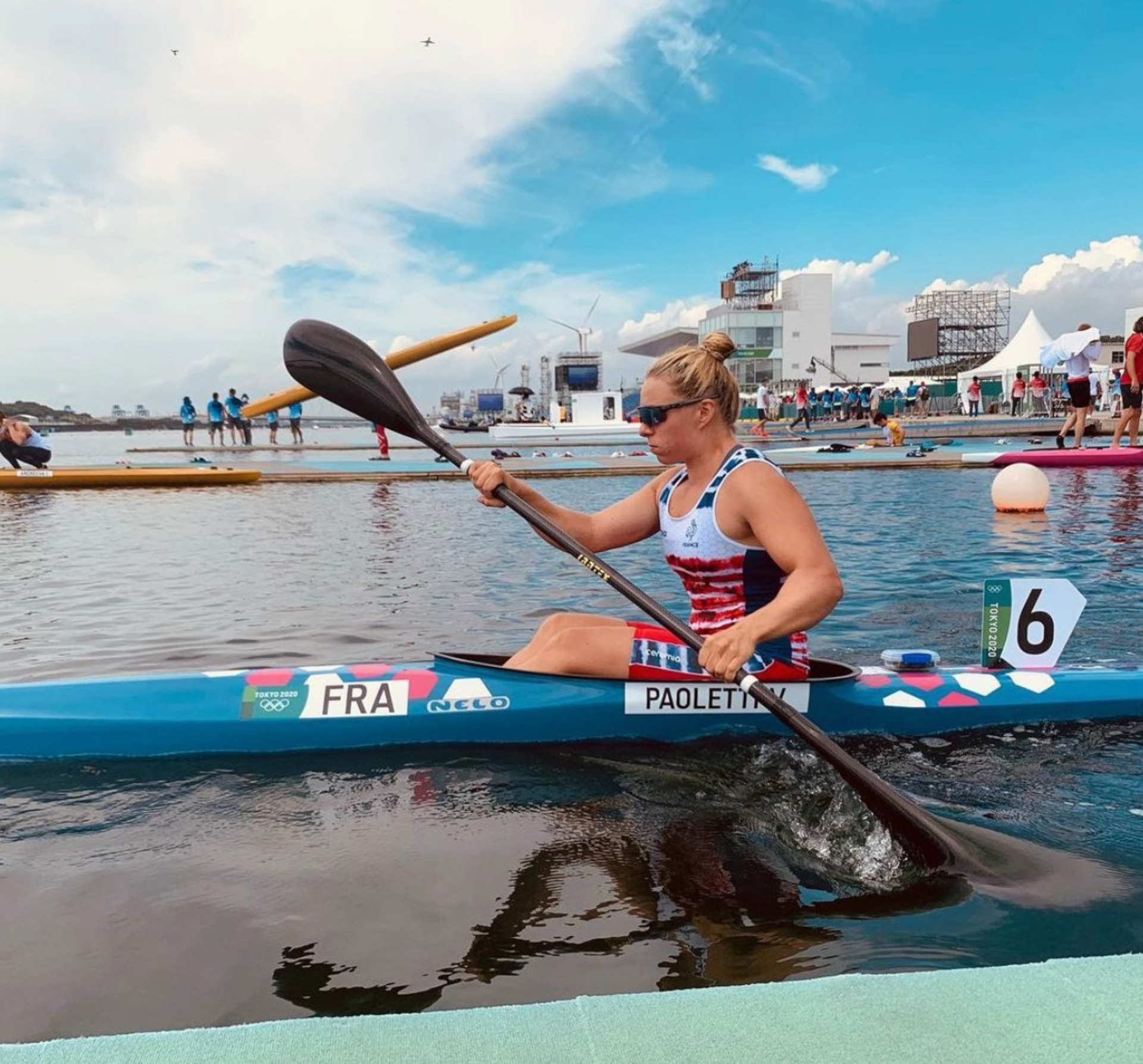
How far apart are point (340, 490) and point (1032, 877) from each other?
610 inches

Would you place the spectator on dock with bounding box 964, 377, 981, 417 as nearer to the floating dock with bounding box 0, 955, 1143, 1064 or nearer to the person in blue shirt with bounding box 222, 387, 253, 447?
the person in blue shirt with bounding box 222, 387, 253, 447

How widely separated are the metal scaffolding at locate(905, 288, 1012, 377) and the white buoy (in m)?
77.4

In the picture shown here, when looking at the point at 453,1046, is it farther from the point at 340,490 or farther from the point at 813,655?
the point at 340,490

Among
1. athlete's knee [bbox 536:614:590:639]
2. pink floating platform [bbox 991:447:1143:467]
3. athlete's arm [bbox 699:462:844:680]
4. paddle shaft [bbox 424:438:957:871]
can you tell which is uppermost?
pink floating platform [bbox 991:447:1143:467]

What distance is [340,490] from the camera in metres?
17.0

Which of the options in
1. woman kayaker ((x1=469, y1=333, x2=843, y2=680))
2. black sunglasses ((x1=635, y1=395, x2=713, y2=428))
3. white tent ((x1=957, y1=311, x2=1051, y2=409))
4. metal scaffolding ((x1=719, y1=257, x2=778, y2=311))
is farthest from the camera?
metal scaffolding ((x1=719, y1=257, x2=778, y2=311))

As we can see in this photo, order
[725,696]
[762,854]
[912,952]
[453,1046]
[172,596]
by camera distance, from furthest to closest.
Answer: [172,596], [725,696], [762,854], [912,952], [453,1046]

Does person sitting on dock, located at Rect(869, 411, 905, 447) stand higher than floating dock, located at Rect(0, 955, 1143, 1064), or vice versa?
person sitting on dock, located at Rect(869, 411, 905, 447)

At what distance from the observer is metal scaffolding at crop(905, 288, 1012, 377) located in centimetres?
8381

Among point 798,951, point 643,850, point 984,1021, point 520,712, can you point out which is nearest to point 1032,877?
point 798,951

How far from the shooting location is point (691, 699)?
12.6 feet

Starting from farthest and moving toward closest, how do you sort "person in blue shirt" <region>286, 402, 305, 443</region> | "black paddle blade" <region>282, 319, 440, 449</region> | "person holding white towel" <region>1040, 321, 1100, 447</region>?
"person in blue shirt" <region>286, 402, 305, 443</region> < "person holding white towel" <region>1040, 321, 1100, 447</region> < "black paddle blade" <region>282, 319, 440, 449</region>

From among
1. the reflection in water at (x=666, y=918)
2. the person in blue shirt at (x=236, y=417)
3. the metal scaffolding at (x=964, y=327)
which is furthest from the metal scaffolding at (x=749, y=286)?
the reflection in water at (x=666, y=918)

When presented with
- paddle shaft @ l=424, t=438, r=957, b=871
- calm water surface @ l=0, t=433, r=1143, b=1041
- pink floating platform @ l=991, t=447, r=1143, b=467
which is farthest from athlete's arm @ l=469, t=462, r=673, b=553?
pink floating platform @ l=991, t=447, r=1143, b=467
